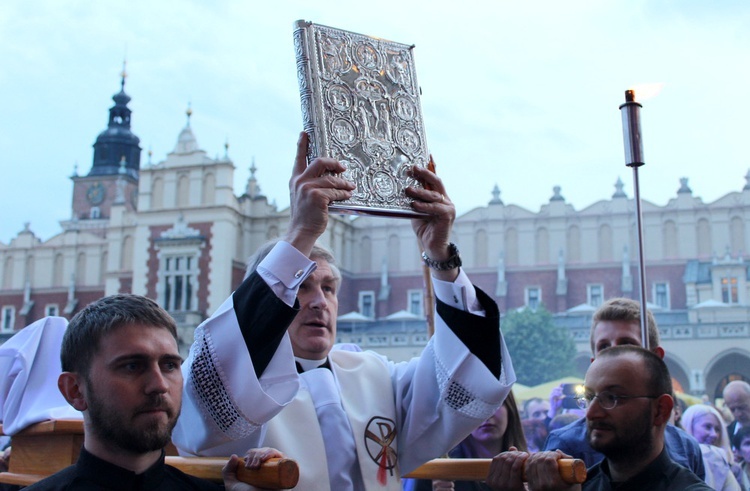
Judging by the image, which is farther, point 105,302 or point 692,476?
point 692,476

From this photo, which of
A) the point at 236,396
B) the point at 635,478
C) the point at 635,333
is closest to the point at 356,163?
the point at 236,396

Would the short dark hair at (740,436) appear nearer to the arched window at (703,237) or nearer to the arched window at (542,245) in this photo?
the arched window at (703,237)

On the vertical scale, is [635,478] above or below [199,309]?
below

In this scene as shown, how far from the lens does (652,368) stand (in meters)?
1.99

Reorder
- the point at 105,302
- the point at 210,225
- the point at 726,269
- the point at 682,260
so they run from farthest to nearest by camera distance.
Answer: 1. the point at 210,225
2. the point at 682,260
3. the point at 726,269
4. the point at 105,302

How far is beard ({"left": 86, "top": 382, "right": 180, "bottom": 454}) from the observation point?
163 cm

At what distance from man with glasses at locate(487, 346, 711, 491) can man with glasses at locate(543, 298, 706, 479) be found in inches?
24.9

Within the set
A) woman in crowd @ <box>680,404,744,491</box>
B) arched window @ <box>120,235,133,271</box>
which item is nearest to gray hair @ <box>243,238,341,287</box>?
woman in crowd @ <box>680,404,744,491</box>

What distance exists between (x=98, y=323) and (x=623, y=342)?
5.81ft

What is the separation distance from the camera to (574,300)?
83.8 feet

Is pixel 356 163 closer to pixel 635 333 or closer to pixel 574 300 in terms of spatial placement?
pixel 635 333

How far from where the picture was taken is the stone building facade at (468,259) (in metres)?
23.1

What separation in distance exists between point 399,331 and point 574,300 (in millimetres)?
5850

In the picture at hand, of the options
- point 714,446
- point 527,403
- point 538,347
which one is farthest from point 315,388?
point 538,347
